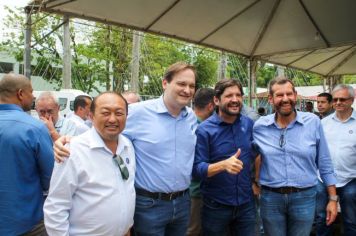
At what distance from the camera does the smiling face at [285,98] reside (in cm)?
300

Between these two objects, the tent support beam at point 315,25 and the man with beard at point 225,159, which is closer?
the man with beard at point 225,159

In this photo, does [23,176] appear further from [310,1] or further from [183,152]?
[310,1]

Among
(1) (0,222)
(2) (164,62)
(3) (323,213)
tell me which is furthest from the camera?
(2) (164,62)

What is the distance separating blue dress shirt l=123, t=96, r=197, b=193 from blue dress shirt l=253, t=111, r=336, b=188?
71cm

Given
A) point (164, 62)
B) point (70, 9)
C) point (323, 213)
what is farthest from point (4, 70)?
point (323, 213)

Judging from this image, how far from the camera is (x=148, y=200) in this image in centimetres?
271

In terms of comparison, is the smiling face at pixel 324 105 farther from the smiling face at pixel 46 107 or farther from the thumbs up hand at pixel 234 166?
the smiling face at pixel 46 107

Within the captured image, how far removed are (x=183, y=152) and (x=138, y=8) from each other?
3.31 m

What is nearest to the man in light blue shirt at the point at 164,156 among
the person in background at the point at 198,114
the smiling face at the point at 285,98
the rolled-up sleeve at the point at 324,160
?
the smiling face at the point at 285,98

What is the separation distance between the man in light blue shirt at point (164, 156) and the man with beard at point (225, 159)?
19 cm

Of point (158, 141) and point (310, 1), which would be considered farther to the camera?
point (310, 1)

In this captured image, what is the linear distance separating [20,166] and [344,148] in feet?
11.2

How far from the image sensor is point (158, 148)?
2.73 meters


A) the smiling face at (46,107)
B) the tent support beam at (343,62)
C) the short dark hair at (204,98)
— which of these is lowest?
the smiling face at (46,107)
